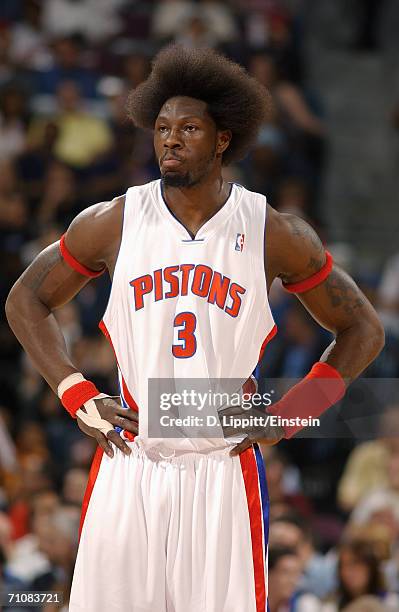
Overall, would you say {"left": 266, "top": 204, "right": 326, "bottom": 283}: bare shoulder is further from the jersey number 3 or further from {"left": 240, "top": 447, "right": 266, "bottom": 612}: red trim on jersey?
{"left": 240, "top": 447, "right": 266, "bottom": 612}: red trim on jersey

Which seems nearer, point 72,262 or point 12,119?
point 72,262

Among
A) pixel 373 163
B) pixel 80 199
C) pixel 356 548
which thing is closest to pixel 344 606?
pixel 356 548

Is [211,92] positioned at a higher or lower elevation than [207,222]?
higher

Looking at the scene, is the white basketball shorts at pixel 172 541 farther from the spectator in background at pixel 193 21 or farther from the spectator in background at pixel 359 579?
the spectator in background at pixel 193 21

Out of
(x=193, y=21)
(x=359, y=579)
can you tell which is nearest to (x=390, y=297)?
(x=359, y=579)

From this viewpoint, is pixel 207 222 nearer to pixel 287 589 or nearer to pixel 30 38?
pixel 287 589

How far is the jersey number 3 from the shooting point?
387 cm

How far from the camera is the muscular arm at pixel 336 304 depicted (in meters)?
4.05

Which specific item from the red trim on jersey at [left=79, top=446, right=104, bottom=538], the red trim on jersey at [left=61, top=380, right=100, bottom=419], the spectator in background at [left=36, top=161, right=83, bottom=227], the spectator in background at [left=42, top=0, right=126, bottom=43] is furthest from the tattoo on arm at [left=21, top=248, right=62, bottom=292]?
the spectator in background at [left=42, top=0, right=126, bottom=43]

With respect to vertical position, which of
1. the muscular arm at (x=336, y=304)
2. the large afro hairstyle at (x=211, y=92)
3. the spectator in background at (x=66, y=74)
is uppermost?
the spectator in background at (x=66, y=74)

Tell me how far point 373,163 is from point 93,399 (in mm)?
8244

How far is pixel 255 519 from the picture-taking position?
3.92 metres

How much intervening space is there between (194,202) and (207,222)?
0.29ft

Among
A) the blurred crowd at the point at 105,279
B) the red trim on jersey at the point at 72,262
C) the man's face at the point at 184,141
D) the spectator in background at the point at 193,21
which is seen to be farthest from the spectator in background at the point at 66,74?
the man's face at the point at 184,141
